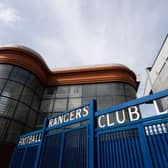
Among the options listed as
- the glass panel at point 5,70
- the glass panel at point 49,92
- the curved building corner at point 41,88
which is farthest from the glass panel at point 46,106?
the glass panel at point 5,70

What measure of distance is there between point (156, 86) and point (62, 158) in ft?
46.7

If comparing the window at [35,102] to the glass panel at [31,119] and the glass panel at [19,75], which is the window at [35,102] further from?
the glass panel at [19,75]

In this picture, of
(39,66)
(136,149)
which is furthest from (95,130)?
(39,66)

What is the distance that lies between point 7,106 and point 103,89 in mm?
8290

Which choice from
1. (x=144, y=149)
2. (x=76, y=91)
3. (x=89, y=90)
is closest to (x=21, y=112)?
(x=76, y=91)

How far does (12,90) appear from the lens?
1050 centimetres

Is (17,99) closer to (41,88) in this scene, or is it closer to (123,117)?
(41,88)

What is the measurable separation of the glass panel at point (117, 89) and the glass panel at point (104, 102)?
31.5 inches

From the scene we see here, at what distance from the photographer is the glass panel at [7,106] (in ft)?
31.4

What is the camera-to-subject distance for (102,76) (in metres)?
13.5

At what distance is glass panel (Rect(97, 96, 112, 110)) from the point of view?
1175cm

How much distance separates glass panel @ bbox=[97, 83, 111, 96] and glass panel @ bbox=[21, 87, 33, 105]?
619 cm

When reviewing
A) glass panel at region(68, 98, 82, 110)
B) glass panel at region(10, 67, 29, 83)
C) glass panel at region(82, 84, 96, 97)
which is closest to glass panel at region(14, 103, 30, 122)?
glass panel at region(10, 67, 29, 83)

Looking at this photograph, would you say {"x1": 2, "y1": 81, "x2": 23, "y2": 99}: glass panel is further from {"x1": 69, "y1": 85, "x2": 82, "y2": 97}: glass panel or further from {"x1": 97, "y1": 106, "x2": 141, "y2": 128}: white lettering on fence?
{"x1": 97, "y1": 106, "x2": 141, "y2": 128}: white lettering on fence
